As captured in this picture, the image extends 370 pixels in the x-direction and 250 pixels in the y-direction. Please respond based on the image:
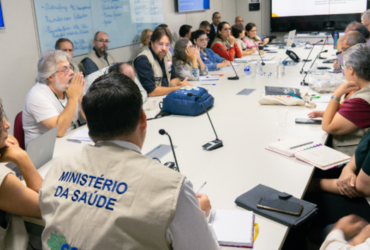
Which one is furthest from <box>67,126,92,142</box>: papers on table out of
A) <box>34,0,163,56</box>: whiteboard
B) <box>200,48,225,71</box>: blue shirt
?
<box>200,48,225,71</box>: blue shirt

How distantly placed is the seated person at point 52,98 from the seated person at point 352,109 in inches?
68.2

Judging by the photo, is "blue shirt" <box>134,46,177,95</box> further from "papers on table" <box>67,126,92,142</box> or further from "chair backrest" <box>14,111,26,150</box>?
"chair backrest" <box>14,111,26,150</box>

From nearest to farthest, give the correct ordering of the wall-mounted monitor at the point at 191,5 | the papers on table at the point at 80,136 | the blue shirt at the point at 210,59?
1. the papers on table at the point at 80,136
2. the blue shirt at the point at 210,59
3. the wall-mounted monitor at the point at 191,5

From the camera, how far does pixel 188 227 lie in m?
0.88

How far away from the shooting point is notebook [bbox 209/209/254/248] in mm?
1180

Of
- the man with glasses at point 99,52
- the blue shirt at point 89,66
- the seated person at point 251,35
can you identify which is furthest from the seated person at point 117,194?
the seated person at point 251,35

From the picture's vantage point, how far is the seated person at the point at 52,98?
2289 mm

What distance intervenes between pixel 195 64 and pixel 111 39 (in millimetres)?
1400

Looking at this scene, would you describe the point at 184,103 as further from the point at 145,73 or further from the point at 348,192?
the point at 348,192

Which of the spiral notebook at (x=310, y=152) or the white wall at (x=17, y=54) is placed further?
the white wall at (x=17, y=54)

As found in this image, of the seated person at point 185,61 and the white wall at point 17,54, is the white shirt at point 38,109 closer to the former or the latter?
the white wall at point 17,54

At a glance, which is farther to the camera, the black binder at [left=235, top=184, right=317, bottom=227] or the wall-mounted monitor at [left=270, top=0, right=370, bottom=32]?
the wall-mounted monitor at [left=270, top=0, right=370, bottom=32]

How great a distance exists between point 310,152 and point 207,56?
3487mm

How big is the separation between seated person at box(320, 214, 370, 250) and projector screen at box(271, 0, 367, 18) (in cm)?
832
